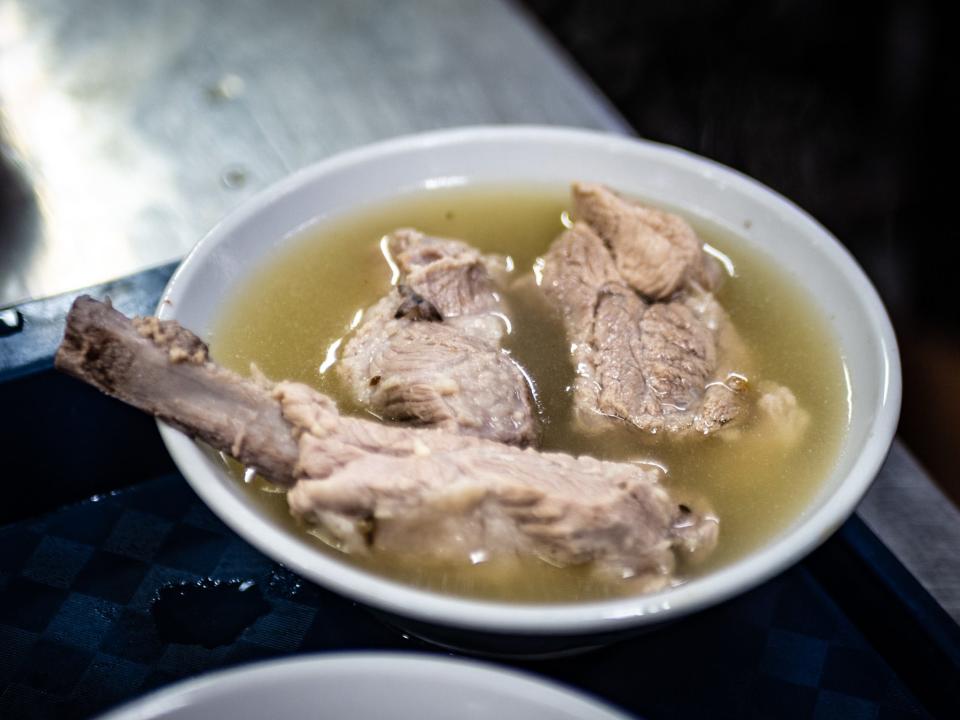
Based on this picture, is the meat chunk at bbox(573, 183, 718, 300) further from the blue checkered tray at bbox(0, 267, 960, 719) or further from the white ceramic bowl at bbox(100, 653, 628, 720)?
the white ceramic bowl at bbox(100, 653, 628, 720)

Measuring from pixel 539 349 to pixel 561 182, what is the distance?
491mm

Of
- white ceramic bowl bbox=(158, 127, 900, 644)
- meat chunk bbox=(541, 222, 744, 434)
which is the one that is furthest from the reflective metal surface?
meat chunk bbox=(541, 222, 744, 434)

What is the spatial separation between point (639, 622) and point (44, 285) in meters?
1.66

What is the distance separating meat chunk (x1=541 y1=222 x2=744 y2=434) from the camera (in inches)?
61.4

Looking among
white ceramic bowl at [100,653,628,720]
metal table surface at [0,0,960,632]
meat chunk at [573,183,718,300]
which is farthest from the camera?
metal table surface at [0,0,960,632]

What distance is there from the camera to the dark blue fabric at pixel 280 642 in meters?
1.42

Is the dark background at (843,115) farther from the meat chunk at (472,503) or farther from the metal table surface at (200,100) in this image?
the meat chunk at (472,503)

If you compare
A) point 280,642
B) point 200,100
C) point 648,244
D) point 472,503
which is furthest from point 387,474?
point 200,100

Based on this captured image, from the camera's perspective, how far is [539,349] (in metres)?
1.71

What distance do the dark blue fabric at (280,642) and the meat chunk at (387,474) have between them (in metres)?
0.23

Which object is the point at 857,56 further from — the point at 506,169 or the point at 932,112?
the point at 506,169

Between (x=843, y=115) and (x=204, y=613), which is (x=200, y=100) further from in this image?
(x=843, y=115)

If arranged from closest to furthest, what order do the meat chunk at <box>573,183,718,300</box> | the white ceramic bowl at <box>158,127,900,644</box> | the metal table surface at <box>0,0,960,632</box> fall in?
the white ceramic bowl at <box>158,127,900,644</box>, the meat chunk at <box>573,183,718,300</box>, the metal table surface at <box>0,0,960,632</box>

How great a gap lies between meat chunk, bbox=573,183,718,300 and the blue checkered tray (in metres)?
0.55
